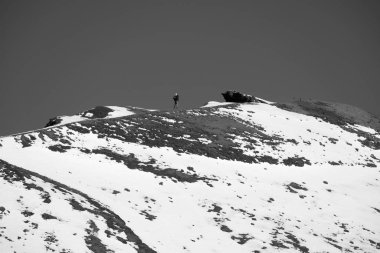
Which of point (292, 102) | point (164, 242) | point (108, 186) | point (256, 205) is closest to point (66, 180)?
point (108, 186)

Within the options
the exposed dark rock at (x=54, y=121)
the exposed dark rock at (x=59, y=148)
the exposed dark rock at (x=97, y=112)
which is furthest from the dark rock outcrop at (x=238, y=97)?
the exposed dark rock at (x=59, y=148)

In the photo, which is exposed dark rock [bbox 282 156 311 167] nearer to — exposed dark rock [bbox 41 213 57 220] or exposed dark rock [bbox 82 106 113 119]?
exposed dark rock [bbox 82 106 113 119]

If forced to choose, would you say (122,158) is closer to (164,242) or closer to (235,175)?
(235,175)

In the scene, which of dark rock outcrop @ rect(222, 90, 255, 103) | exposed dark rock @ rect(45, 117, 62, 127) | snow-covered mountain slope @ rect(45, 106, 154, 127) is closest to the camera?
exposed dark rock @ rect(45, 117, 62, 127)

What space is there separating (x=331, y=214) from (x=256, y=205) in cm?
555

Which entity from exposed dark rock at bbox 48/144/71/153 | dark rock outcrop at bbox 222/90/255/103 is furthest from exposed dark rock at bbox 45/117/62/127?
dark rock outcrop at bbox 222/90/255/103

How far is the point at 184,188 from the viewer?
1304 inches

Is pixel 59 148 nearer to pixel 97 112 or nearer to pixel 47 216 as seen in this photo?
pixel 47 216

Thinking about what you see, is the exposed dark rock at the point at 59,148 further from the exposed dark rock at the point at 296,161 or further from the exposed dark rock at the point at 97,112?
the exposed dark rock at the point at 97,112

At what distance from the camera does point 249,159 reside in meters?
42.3

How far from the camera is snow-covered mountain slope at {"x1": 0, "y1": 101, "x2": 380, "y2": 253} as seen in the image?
77.1 feet

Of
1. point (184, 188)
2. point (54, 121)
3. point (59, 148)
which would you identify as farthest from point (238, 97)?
point (59, 148)

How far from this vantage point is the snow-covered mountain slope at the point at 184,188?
23500mm

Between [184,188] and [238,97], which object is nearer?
[184,188]
